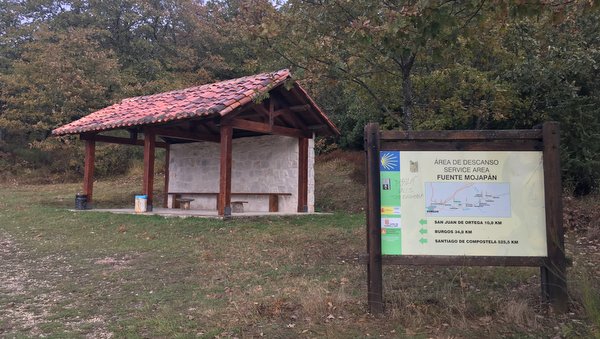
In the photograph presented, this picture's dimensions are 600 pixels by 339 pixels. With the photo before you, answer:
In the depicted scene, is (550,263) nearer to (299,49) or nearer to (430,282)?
(430,282)

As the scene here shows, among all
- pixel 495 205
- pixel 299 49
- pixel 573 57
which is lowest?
pixel 495 205

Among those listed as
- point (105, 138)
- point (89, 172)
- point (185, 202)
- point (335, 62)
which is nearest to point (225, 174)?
point (185, 202)

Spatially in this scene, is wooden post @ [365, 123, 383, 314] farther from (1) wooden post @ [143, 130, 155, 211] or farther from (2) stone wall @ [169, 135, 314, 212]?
(2) stone wall @ [169, 135, 314, 212]

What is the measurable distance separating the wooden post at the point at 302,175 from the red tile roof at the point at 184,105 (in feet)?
4.97

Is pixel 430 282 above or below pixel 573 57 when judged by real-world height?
below

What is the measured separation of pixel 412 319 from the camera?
4430mm

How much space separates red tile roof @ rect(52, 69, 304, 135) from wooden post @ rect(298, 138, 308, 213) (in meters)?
1.51

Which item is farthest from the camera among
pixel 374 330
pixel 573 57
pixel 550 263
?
pixel 573 57

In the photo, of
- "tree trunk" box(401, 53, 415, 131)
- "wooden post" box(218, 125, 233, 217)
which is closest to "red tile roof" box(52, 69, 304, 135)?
"wooden post" box(218, 125, 233, 217)

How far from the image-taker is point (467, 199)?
4727 millimetres

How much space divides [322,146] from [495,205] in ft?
59.2

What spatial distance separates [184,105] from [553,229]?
32.0ft

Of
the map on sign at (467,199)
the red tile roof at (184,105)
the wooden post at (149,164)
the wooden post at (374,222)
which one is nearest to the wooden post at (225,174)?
the red tile roof at (184,105)

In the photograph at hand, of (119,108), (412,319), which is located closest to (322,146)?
(119,108)
